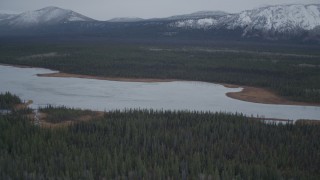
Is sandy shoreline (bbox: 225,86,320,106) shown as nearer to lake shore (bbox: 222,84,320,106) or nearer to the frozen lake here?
lake shore (bbox: 222,84,320,106)

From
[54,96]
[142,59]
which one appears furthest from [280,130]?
[142,59]

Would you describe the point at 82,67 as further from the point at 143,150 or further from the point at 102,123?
the point at 143,150

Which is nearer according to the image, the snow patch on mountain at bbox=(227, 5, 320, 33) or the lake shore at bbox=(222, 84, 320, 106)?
the lake shore at bbox=(222, 84, 320, 106)

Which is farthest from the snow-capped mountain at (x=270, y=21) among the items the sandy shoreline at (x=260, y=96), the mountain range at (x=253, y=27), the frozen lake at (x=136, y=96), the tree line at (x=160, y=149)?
the tree line at (x=160, y=149)

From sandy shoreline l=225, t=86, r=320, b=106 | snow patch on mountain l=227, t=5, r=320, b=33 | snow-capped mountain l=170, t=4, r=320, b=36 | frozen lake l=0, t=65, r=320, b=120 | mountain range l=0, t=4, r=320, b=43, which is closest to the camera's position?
frozen lake l=0, t=65, r=320, b=120

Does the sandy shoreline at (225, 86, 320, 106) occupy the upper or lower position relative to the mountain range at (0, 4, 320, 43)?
lower

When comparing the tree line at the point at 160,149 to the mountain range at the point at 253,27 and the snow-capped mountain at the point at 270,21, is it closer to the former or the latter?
the mountain range at the point at 253,27

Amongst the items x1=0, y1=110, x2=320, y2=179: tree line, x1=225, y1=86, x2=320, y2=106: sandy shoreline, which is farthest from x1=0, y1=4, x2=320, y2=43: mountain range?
x1=0, y1=110, x2=320, y2=179: tree line
